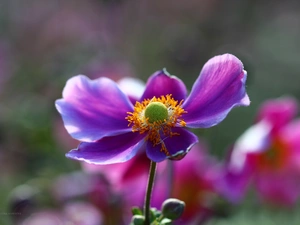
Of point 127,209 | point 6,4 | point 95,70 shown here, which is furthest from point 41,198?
point 6,4

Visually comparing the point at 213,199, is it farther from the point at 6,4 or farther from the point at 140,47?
the point at 6,4

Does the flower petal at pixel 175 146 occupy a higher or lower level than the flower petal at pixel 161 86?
lower

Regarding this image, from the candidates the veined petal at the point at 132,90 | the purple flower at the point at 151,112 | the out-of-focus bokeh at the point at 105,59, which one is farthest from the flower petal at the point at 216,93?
the out-of-focus bokeh at the point at 105,59

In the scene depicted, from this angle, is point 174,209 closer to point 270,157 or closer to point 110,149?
point 110,149

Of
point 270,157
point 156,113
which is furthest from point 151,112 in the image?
point 270,157

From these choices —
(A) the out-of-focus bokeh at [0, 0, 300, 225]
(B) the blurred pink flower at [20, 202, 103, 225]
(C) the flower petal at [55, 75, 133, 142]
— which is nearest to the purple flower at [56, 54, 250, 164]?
(C) the flower petal at [55, 75, 133, 142]

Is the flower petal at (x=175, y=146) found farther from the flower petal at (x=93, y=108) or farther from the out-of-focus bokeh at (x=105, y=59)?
the out-of-focus bokeh at (x=105, y=59)
